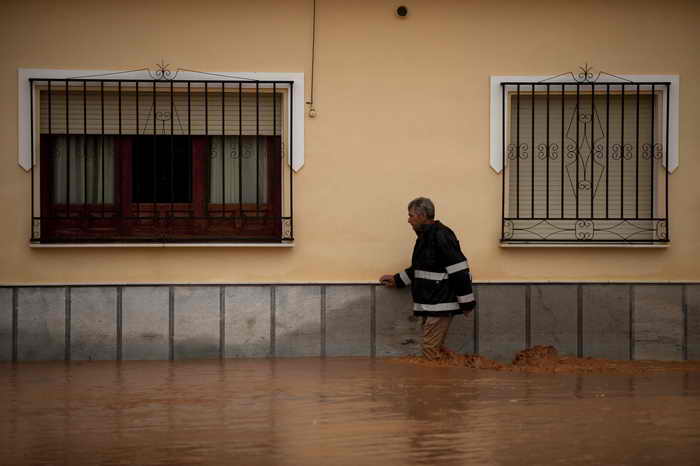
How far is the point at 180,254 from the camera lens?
995cm

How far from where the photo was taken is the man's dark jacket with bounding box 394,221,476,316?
9.41 m

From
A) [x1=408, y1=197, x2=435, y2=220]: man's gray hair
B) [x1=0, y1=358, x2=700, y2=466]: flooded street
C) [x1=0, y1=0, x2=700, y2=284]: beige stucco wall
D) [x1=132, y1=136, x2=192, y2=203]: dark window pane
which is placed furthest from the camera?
[x1=132, y1=136, x2=192, y2=203]: dark window pane

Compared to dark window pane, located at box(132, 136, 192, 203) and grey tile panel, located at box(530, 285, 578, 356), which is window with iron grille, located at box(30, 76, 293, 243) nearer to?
dark window pane, located at box(132, 136, 192, 203)

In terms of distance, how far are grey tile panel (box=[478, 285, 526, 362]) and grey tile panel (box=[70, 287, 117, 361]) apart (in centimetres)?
379

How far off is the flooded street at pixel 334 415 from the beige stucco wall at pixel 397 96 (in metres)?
1.23

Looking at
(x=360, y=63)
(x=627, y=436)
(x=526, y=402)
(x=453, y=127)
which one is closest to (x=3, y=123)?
(x=360, y=63)

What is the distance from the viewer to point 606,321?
1003cm

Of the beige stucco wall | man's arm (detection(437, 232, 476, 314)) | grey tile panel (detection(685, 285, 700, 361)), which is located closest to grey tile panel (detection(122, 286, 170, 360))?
the beige stucco wall

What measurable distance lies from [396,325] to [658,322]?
275cm

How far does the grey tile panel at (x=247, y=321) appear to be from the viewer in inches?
389

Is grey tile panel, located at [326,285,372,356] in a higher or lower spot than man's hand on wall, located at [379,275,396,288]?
lower

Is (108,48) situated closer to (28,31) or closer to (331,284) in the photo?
(28,31)

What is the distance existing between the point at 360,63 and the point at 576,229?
9.47ft

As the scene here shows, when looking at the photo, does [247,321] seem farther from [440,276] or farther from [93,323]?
[440,276]
